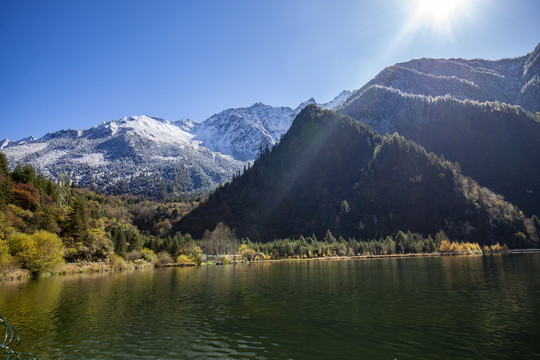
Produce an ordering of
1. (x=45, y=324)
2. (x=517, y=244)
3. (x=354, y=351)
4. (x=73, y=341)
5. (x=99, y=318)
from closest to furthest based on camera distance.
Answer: (x=354, y=351), (x=73, y=341), (x=45, y=324), (x=99, y=318), (x=517, y=244)

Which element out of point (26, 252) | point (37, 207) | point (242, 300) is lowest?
point (242, 300)

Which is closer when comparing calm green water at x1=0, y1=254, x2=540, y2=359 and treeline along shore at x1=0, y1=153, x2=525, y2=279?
calm green water at x1=0, y1=254, x2=540, y2=359

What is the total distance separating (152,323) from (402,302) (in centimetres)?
2798

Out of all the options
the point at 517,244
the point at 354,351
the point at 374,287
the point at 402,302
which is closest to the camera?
the point at 354,351

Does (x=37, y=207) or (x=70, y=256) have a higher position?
(x=37, y=207)

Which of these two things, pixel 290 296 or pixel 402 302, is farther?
pixel 290 296

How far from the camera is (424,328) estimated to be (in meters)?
25.4

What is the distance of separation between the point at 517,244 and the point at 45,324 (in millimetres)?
239891

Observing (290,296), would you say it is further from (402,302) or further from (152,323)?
(152,323)

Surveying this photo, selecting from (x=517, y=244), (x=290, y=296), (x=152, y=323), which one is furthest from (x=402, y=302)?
(x=517, y=244)

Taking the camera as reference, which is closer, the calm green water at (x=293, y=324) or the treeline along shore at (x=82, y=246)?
the calm green water at (x=293, y=324)

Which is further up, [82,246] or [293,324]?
[82,246]

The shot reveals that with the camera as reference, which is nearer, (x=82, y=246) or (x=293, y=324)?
(x=293, y=324)

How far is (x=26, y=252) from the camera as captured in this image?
255 ft
